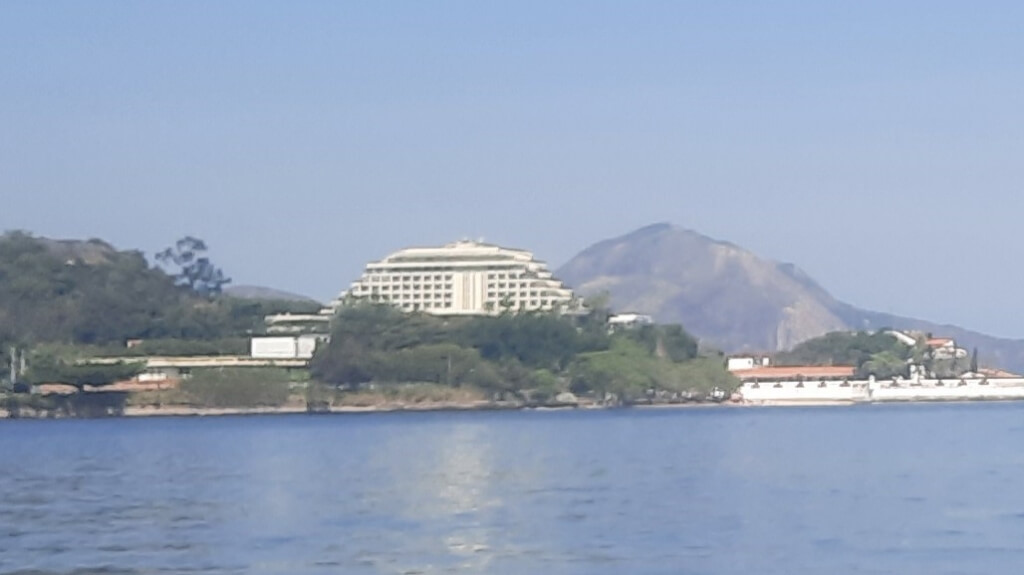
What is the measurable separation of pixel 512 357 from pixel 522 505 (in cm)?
8763

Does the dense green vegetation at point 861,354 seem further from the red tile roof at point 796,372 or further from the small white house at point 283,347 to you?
the small white house at point 283,347

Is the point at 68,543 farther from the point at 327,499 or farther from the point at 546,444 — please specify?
the point at 546,444

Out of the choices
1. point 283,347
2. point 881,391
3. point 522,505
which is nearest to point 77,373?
point 283,347

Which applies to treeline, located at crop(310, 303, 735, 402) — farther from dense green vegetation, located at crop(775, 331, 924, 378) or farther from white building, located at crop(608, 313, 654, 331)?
dense green vegetation, located at crop(775, 331, 924, 378)

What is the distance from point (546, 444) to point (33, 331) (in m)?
69.3

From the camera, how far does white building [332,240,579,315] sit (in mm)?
167000

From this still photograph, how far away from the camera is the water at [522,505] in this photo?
31156 mm

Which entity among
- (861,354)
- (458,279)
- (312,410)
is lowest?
(312,410)

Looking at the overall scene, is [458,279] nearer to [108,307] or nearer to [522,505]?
[108,307]

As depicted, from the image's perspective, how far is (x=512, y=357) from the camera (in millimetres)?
128250

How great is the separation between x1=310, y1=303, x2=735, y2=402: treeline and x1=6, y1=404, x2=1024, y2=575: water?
47.1 metres

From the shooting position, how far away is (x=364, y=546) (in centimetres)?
3281

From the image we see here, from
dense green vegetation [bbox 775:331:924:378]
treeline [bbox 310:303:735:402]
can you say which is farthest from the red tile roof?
treeline [bbox 310:303:735:402]

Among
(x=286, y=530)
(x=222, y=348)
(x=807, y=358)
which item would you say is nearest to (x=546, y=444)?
(x=286, y=530)
